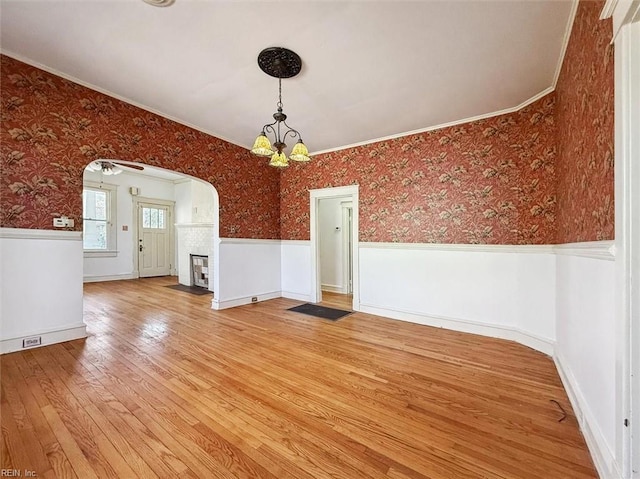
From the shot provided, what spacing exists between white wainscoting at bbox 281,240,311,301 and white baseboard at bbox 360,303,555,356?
132 cm

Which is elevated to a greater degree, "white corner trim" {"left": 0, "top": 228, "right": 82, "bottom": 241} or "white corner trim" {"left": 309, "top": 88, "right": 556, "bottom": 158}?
"white corner trim" {"left": 309, "top": 88, "right": 556, "bottom": 158}

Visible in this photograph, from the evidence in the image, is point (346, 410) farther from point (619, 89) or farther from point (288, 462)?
point (619, 89)

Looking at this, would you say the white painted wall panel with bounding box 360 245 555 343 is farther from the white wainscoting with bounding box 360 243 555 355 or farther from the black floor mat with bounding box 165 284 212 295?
the black floor mat with bounding box 165 284 212 295

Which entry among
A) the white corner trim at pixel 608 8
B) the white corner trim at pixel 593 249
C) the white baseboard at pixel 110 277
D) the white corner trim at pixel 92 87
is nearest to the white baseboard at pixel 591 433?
the white corner trim at pixel 593 249

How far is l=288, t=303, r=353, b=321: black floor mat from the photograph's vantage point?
3900 millimetres

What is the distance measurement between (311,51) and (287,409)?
2.77 metres

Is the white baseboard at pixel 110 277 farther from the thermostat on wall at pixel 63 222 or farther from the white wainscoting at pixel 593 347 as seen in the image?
the white wainscoting at pixel 593 347

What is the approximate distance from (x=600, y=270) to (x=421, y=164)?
8.38 ft

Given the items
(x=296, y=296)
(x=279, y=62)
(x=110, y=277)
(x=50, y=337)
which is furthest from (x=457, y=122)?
(x=110, y=277)

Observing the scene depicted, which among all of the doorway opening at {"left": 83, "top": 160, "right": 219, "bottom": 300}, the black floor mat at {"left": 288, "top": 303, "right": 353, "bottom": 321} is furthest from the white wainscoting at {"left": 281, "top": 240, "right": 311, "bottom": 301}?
the doorway opening at {"left": 83, "top": 160, "right": 219, "bottom": 300}

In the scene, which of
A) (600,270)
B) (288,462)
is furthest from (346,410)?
(600,270)

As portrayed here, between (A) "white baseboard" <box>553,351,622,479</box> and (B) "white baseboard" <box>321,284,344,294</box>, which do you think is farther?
(B) "white baseboard" <box>321,284,344,294</box>

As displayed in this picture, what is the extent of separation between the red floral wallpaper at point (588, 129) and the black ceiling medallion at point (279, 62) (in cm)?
196

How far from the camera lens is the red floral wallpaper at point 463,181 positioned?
2.84 m
